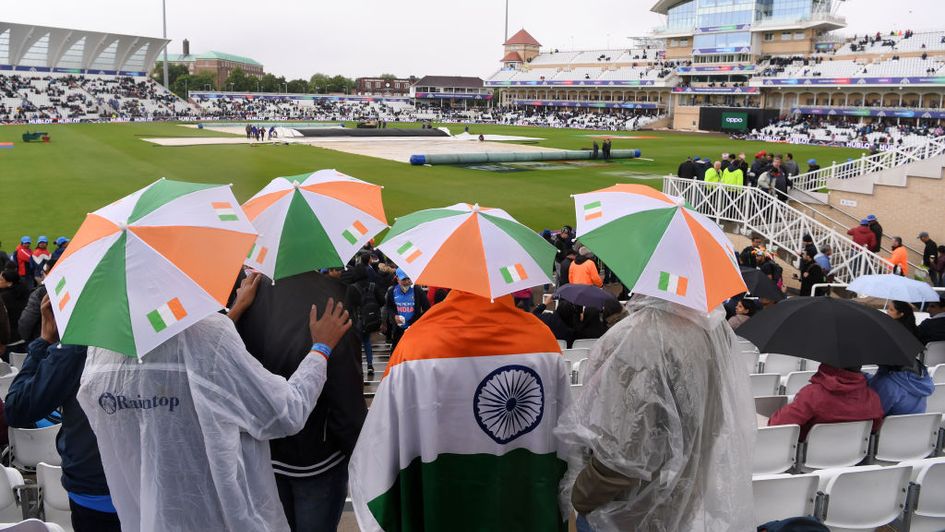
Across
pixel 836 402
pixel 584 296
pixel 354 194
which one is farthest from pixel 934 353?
pixel 354 194

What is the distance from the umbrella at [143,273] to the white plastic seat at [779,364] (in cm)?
622

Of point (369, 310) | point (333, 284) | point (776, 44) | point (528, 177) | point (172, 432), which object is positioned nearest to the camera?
point (172, 432)

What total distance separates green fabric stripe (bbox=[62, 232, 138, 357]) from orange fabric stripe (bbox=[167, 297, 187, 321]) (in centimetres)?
14

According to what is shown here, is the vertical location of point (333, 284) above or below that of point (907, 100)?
below

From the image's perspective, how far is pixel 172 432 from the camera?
2.67 metres

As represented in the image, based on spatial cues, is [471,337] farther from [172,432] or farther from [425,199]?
[425,199]

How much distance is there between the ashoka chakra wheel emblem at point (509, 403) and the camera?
297 centimetres

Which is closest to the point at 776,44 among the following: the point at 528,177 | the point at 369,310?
the point at 528,177

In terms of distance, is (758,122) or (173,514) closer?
(173,514)

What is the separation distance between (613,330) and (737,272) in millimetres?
707

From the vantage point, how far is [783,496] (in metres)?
3.81

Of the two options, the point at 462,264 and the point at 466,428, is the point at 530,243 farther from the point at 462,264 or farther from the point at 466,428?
the point at 466,428

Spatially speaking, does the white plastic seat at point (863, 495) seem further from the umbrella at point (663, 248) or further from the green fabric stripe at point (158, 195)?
the green fabric stripe at point (158, 195)

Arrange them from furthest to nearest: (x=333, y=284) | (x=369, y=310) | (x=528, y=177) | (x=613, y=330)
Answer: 1. (x=528, y=177)
2. (x=369, y=310)
3. (x=333, y=284)
4. (x=613, y=330)
